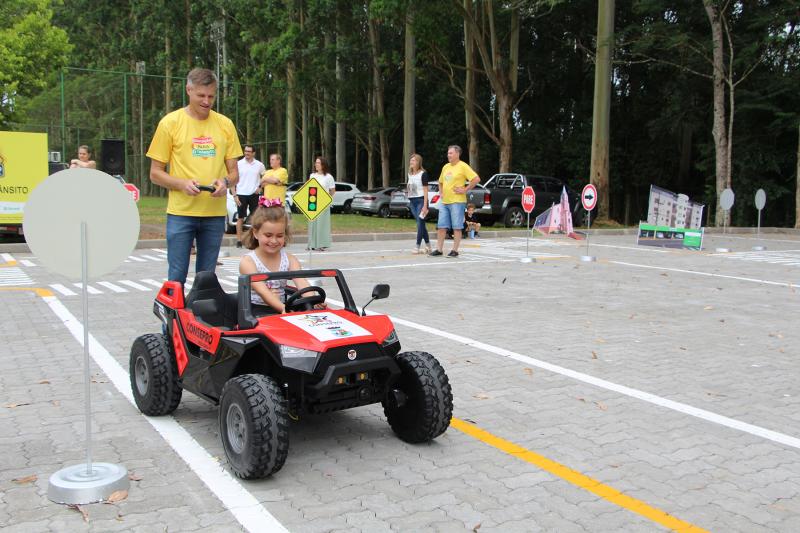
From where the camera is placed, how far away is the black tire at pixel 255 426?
3.54 metres

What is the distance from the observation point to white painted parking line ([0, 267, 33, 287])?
10.5 metres

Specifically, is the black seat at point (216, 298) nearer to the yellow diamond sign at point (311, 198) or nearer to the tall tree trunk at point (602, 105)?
the yellow diamond sign at point (311, 198)

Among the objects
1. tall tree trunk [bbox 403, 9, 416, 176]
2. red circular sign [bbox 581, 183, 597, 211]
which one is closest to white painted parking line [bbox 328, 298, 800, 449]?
A: red circular sign [bbox 581, 183, 597, 211]

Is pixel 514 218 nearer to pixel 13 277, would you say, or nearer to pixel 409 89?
pixel 409 89

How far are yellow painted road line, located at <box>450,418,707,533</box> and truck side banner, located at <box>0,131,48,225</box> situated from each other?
15212 mm

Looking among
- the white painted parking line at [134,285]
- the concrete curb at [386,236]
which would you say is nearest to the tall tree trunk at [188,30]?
the concrete curb at [386,236]

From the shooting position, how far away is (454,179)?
539 inches

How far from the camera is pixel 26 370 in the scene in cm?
579

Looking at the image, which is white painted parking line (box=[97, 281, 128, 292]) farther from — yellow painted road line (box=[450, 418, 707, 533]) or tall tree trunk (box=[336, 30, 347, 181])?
tall tree trunk (box=[336, 30, 347, 181])

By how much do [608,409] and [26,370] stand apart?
4.32 meters

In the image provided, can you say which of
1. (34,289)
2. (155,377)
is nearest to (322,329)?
(155,377)

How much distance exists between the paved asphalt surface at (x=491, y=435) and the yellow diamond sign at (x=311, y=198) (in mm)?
3237

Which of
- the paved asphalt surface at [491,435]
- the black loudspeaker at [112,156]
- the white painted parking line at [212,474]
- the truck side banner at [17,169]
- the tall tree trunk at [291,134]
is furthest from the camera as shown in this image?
the tall tree trunk at [291,134]

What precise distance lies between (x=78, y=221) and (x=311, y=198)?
818 centimetres
